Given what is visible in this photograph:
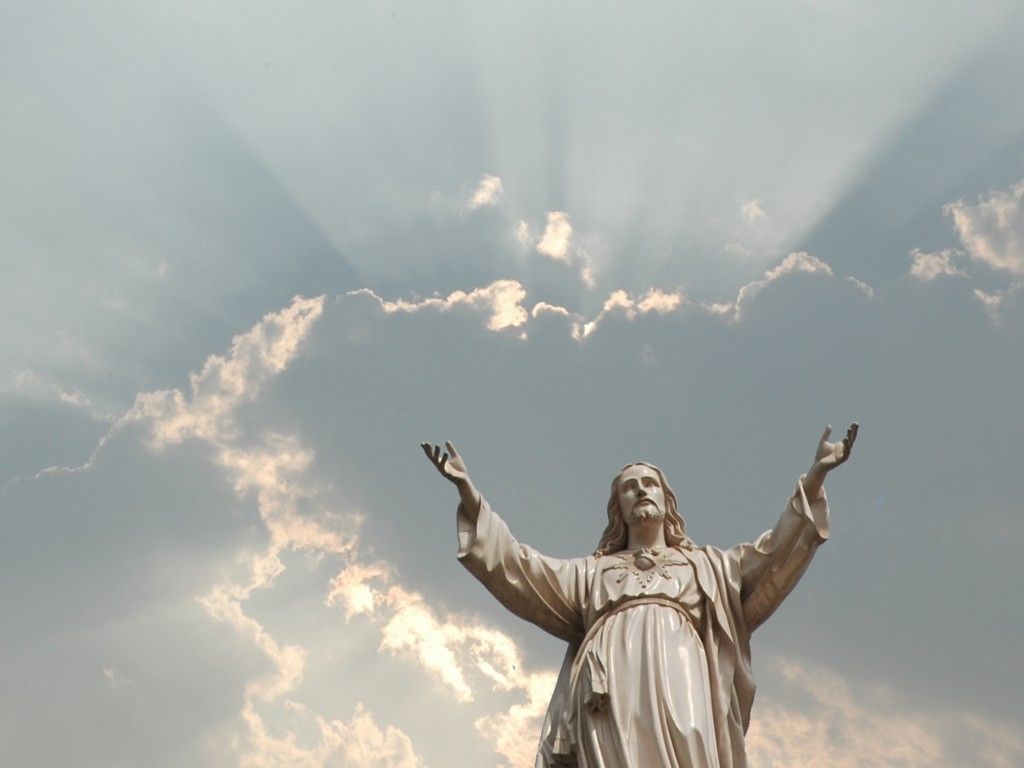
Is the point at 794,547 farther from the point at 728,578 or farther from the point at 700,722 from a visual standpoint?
the point at 700,722

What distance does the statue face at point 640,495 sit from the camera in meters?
20.2

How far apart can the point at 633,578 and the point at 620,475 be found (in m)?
1.66

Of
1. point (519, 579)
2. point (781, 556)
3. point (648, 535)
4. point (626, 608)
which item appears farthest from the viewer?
point (648, 535)

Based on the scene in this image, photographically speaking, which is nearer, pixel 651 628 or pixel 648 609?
pixel 651 628

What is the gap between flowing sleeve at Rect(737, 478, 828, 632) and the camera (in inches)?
758

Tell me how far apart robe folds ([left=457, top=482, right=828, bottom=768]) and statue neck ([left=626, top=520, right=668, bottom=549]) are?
0.69 ft

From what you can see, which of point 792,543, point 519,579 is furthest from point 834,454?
point 519,579

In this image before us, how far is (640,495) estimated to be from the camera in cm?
2030

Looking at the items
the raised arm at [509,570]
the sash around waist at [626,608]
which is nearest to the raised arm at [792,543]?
the sash around waist at [626,608]

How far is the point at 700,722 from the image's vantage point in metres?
18.0

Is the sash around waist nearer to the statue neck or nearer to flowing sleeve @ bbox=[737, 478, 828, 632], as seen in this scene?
flowing sleeve @ bbox=[737, 478, 828, 632]

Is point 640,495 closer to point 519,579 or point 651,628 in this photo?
point 519,579

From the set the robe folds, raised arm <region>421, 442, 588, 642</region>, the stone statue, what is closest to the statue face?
the stone statue

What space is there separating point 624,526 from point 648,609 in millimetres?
1741
